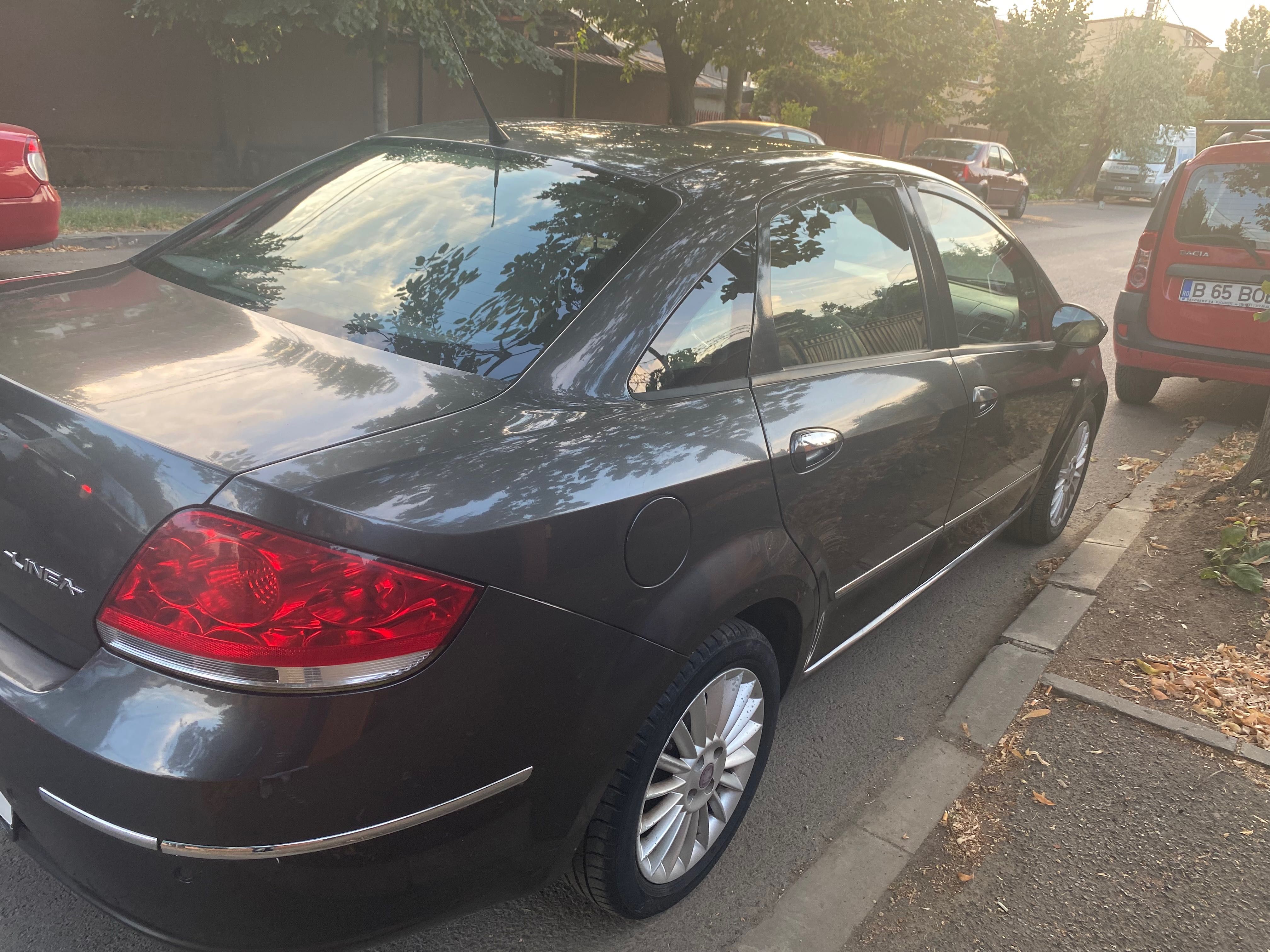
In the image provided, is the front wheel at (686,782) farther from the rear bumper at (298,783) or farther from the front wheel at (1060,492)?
the front wheel at (1060,492)

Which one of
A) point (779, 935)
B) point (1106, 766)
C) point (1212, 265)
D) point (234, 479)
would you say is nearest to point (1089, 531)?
point (1106, 766)

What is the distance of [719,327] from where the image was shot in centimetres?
225

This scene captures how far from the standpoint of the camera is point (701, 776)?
2.27 m

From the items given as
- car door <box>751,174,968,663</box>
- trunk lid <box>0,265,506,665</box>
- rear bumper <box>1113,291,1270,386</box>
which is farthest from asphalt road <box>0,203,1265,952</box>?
rear bumper <box>1113,291,1270,386</box>

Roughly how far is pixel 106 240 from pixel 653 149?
910 centimetres

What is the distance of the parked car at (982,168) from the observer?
2358 cm

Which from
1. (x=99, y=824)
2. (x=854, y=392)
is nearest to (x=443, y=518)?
(x=99, y=824)

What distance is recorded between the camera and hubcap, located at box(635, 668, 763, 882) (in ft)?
7.08

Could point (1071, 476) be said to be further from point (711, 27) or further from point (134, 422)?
point (711, 27)

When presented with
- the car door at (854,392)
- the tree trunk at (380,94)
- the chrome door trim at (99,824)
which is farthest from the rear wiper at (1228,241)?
the tree trunk at (380,94)

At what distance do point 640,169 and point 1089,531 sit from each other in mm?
3460

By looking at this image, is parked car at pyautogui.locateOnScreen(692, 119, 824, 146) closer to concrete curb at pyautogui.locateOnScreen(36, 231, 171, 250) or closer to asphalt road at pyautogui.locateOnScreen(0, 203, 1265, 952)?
concrete curb at pyautogui.locateOnScreen(36, 231, 171, 250)

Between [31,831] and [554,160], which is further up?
[554,160]

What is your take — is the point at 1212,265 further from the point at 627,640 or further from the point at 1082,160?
the point at 1082,160
